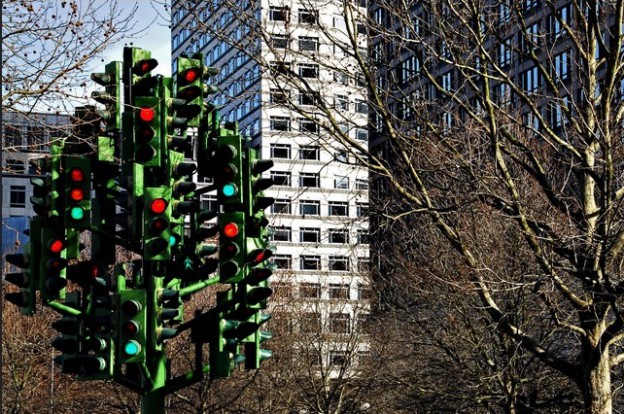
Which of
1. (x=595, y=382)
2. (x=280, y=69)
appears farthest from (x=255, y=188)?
(x=595, y=382)

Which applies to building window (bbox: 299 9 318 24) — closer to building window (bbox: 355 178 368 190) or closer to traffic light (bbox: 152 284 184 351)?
building window (bbox: 355 178 368 190)

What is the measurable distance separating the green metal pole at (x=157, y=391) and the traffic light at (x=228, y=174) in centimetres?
321

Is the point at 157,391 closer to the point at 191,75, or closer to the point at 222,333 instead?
the point at 222,333

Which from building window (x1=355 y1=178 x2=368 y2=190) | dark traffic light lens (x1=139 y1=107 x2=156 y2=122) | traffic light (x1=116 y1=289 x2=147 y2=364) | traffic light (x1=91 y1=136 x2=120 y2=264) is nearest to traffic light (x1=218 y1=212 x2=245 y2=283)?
traffic light (x1=116 y1=289 x2=147 y2=364)

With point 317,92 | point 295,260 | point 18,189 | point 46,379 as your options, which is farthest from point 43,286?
point 18,189

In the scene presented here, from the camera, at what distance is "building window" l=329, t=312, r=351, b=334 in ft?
124

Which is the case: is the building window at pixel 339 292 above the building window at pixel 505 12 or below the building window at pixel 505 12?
below

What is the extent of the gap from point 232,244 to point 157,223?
0.85 metres

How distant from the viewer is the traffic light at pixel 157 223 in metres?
12.7

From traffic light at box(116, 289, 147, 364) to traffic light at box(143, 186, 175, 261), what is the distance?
23.8 inches

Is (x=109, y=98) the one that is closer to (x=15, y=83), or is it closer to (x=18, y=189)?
(x=15, y=83)

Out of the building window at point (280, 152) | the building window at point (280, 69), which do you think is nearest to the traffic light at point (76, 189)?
the building window at point (280, 69)

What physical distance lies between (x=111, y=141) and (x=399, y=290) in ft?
62.8

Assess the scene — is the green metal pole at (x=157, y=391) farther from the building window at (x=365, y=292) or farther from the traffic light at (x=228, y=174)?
the building window at (x=365, y=292)
